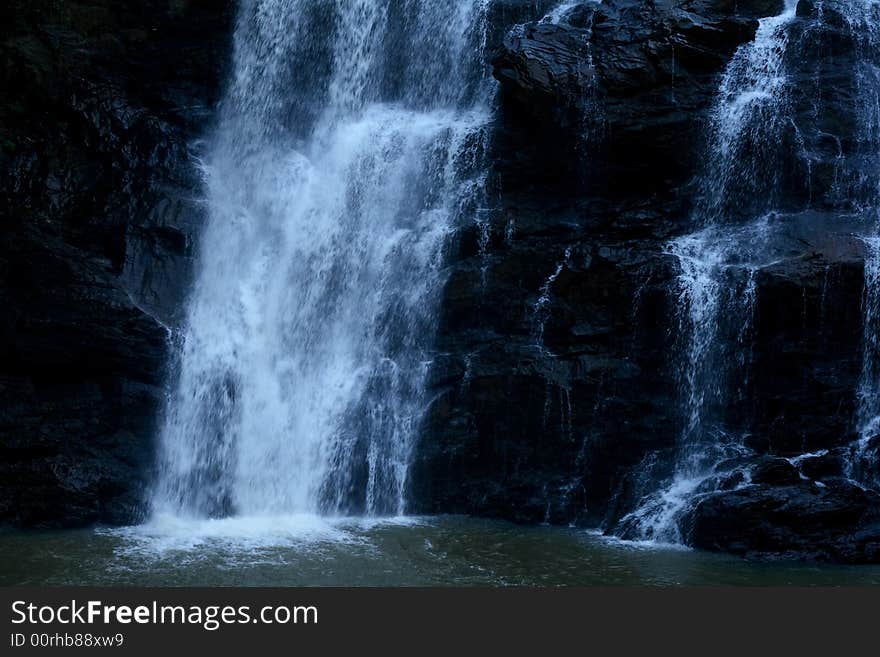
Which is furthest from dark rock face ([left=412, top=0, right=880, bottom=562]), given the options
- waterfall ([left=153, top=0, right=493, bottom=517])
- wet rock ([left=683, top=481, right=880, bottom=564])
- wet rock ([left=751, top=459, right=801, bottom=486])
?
waterfall ([left=153, top=0, right=493, bottom=517])

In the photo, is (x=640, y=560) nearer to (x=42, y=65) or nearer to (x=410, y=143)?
(x=410, y=143)

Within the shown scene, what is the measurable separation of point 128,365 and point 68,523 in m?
3.01

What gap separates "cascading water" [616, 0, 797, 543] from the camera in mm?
16859

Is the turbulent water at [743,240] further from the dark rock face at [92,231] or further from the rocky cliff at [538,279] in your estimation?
the dark rock face at [92,231]

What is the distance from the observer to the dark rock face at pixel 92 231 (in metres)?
17.4

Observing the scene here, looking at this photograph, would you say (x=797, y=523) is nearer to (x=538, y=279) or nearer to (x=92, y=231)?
(x=538, y=279)

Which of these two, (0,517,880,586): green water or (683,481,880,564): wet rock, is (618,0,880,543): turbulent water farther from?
(0,517,880,586): green water

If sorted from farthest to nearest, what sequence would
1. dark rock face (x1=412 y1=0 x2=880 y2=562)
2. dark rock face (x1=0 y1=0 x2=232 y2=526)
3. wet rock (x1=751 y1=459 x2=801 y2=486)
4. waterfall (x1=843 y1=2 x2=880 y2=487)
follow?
dark rock face (x1=0 y1=0 x2=232 y2=526), dark rock face (x1=412 y1=0 x2=880 y2=562), waterfall (x1=843 y1=2 x2=880 y2=487), wet rock (x1=751 y1=459 x2=801 y2=486)

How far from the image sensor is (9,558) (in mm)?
13930

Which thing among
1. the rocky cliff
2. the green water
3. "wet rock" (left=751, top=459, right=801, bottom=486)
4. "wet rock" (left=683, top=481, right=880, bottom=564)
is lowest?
A: the green water

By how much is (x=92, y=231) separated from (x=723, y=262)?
1208 centimetres

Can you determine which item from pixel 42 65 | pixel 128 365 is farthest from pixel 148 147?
pixel 128 365

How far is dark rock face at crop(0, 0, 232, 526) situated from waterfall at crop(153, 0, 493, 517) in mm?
662

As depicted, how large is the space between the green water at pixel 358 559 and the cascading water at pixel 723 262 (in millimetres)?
1811
